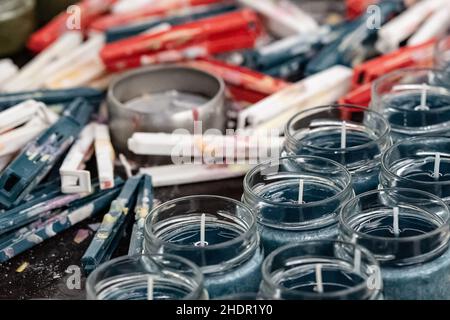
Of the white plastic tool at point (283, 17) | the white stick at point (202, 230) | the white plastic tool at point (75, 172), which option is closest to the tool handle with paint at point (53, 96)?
the white plastic tool at point (75, 172)

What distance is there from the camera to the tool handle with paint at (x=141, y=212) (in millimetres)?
1182

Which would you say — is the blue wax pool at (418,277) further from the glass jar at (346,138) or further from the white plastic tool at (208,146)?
the white plastic tool at (208,146)

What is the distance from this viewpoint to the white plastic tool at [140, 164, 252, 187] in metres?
1.37

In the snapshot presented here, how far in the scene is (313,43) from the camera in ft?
5.54

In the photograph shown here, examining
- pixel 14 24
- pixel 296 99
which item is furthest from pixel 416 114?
pixel 14 24

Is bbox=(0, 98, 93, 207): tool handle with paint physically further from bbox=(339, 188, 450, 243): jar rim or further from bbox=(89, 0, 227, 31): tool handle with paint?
bbox=(339, 188, 450, 243): jar rim

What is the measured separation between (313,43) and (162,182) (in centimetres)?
47

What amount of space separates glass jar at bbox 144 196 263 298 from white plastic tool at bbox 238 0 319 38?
73cm

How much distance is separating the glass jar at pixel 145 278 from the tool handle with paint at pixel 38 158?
37 centimetres

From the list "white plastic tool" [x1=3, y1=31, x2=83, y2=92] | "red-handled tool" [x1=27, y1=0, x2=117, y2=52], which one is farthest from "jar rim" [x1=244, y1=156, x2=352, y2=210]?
"red-handled tool" [x1=27, y1=0, x2=117, y2=52]

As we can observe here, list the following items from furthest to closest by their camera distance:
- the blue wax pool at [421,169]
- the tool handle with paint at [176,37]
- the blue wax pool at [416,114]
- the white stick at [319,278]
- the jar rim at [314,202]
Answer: the tool handle with paint at [176,37]
the blue wax pool at [416,114]
the blue wax pool at [421,169]
the jar rim at [314,202]
the white stick at [319,278]

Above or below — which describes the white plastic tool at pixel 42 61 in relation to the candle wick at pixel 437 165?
below

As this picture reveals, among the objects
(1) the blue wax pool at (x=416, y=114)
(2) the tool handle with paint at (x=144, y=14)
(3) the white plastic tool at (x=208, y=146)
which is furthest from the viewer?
(2) the tool handle with paint at (x=144, y=14)

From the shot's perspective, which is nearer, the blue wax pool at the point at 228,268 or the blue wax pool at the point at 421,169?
the blue wax pool at the point at 228,268
